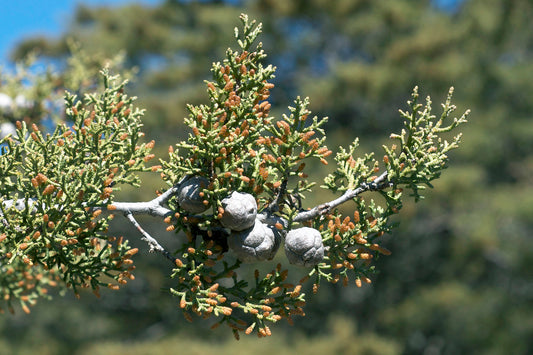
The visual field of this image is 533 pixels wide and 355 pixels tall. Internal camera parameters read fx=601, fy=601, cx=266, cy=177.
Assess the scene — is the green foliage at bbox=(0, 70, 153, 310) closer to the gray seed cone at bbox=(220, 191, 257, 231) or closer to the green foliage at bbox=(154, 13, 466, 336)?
the green foliage at bbox=(154, 13, 466, 336)

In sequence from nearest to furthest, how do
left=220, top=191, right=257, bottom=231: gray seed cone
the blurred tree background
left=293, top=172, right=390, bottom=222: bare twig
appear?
left=220, top=191, right=257, bottom=231: gray seed cone, left=293, top=172, right=390, bottom=222: bare twig, the blurred tree background

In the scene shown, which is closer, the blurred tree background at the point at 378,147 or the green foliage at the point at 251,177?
the green foliage at the point at 251,177

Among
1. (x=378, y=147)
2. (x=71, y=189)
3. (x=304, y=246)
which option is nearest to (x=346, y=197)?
(x=304, y=246)

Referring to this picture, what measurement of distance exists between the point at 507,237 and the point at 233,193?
17205 millimetres

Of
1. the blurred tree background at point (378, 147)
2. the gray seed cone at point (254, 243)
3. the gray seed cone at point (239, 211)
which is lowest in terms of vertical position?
the gray seed cone at point (254, 243)

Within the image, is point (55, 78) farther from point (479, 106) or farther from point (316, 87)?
point (479, 106)

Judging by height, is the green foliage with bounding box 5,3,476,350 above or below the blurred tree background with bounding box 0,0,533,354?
below

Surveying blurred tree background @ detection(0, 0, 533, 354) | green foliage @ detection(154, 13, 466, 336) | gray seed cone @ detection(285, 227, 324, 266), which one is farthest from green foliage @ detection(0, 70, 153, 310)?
blurred tree background @ detection(0, 0, 533, 354)

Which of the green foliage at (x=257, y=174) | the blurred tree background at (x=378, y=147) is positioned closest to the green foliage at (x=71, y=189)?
the green foliage at (x=257, y=174)

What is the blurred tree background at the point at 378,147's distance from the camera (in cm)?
1691

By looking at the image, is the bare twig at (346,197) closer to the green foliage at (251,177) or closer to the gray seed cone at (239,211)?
the green foliage at (251,177)

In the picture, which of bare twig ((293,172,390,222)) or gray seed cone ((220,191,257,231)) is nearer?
gray seed cone ((220,191,257,231))

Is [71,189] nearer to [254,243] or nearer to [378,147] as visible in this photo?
[254,243]

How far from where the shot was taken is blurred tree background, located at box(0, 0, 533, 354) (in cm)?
1691
